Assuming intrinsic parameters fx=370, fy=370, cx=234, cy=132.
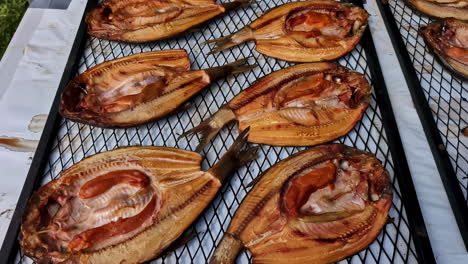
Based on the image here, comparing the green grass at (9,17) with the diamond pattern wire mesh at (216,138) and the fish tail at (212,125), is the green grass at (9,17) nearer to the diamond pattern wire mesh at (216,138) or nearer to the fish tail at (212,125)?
the diamond pattern wire mesh at (216,138)

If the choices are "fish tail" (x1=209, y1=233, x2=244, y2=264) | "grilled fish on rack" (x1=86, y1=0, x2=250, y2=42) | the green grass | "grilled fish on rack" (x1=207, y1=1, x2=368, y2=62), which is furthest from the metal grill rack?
the green grass

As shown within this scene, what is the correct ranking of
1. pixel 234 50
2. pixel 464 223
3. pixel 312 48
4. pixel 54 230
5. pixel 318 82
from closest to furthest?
pixel 54 230, pixel 464 223, pixel 318 82, pixel 312 48, pixel 234 50

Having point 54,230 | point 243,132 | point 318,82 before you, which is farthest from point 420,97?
point 54,230

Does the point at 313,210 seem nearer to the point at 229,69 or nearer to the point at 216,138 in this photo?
the point at 216,138

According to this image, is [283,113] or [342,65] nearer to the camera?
[283,113]

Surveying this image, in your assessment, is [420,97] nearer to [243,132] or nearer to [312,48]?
[312,48]

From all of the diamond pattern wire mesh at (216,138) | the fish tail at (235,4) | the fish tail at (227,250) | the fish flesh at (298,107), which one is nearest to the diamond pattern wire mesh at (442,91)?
the diamond pattern wire mesh at (216,138)

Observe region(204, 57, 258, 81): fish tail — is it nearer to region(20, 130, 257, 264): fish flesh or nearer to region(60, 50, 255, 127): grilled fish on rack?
region(60, 50, 255, 127): grilled fish on rack
